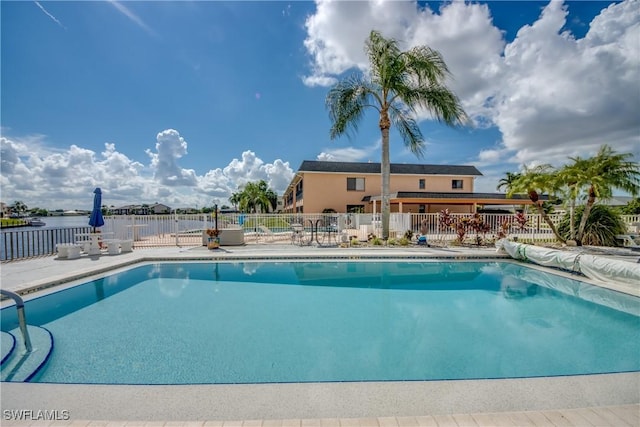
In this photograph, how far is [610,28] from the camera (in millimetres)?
9453

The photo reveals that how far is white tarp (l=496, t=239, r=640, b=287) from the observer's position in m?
6.50

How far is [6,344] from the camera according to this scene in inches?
148

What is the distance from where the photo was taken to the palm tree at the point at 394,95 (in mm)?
12258

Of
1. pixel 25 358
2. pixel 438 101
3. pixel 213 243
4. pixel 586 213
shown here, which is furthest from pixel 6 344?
pixel 586 213

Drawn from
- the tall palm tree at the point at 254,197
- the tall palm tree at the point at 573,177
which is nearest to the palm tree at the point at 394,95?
the tall palm tree at the point at 573,177

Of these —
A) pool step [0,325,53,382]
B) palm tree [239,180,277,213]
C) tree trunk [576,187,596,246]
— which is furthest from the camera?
palm tree [239,180,277,213]

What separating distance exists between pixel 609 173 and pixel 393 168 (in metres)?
Result: 17.5

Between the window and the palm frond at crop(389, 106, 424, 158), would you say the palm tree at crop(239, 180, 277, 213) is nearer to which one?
the window

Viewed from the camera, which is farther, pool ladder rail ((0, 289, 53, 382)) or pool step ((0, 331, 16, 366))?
A: pool step ((0, 331, 16, 366))

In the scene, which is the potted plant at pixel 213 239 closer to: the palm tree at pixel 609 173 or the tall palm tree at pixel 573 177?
the tall palm tree at pixel 573 177

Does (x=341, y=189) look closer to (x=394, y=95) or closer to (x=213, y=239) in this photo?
(x=394, y=95)

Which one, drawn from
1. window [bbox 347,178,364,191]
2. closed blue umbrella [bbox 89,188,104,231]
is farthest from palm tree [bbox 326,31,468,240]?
window [bbox 347,178,364,191]

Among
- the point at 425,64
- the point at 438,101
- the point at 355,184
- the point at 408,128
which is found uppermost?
the point at 425,64

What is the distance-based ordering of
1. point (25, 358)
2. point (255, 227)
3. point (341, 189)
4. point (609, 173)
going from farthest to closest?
point (341, 189)
point (255, 227)
point (609, 173)
point (25, 358)
